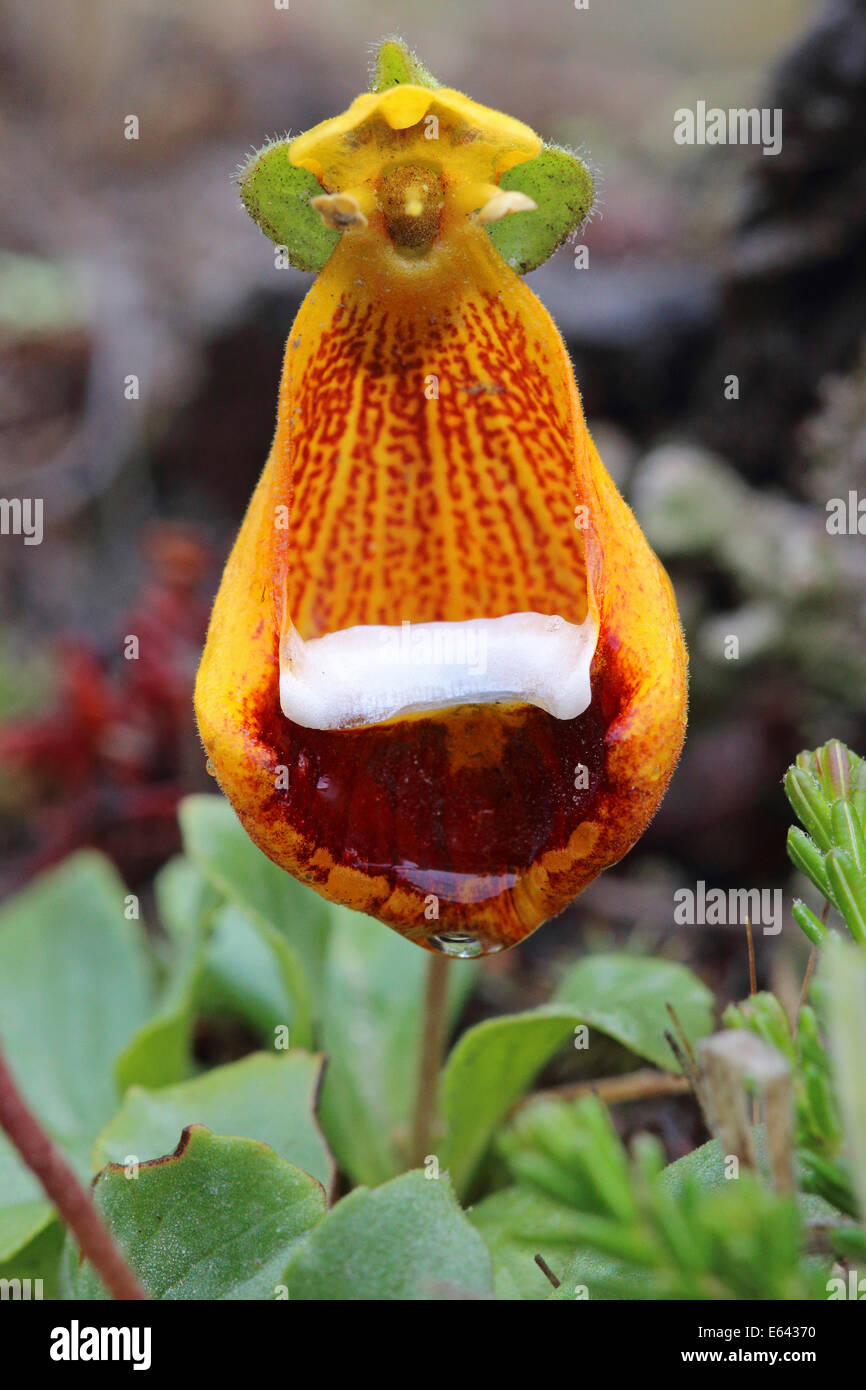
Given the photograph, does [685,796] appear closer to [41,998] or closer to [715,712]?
[715,712]

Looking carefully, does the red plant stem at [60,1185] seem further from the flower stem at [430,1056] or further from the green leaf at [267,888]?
the green leaf at [267,888]

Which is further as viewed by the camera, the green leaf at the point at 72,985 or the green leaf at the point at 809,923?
the green leaf at the point at 72,985

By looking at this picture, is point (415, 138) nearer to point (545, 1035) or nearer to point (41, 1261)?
point (545, 1035)

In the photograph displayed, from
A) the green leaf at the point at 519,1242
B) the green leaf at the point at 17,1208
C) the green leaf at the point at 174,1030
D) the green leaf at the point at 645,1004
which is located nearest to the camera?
the green leaf at the point at 519,1242

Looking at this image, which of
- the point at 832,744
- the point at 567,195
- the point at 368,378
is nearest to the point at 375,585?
the point at 368,378

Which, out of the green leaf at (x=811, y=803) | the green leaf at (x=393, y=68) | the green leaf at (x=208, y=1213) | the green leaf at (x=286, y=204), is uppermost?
the green leaf at (x=393, y=68)

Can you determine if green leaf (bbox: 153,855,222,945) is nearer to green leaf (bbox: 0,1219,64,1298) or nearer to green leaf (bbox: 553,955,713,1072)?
green leaf (bbox: 0,1219,64,1298)

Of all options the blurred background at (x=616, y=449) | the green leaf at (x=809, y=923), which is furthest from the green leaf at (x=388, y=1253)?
the blurred background at (x=616, y=449)
